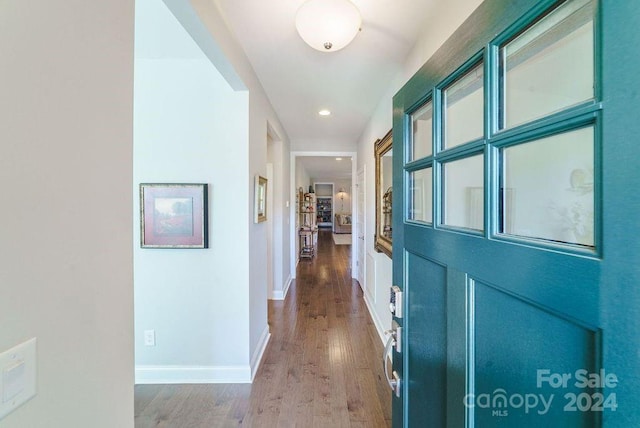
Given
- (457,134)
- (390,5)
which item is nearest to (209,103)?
(390,5)

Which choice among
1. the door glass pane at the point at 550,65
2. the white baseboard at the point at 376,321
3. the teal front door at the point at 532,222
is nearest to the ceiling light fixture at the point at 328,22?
the teal front door at the point at 532,222

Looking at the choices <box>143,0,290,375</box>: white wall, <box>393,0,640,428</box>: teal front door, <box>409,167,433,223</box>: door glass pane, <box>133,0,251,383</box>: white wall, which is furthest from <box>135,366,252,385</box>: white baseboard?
<box>409,167,433,223</box>: door glass pane

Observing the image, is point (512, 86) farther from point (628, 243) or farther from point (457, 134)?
point (628, 243)

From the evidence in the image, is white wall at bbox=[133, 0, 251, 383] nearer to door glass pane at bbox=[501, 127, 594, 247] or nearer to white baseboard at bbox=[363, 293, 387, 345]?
white baseboard at bbox=[363, 293, 387, 345]

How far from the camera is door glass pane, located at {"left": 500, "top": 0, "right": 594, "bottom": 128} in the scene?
0.52m

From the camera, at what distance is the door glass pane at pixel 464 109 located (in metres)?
0.81

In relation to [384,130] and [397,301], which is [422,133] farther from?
[384,130]

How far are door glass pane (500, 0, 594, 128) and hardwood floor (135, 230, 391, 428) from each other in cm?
199

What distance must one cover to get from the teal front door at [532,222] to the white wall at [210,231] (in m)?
1.53

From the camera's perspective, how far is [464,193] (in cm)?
88
